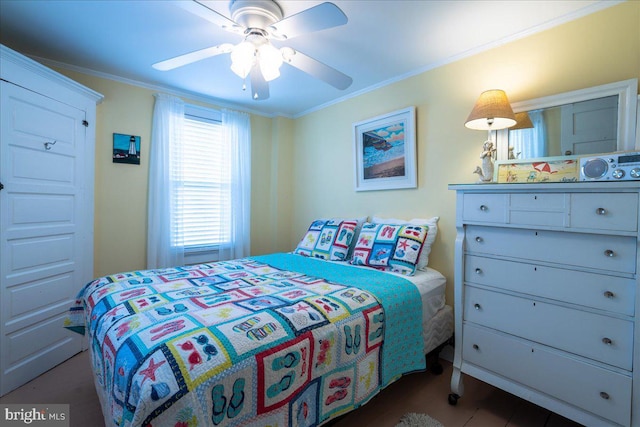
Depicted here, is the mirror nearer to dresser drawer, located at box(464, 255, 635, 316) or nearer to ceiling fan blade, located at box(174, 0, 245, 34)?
dresser drawer, located at box(464, 255, 635, 316)

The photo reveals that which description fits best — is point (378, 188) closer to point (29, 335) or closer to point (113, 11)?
point (113, 11)

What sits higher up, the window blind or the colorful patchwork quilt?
the window blind

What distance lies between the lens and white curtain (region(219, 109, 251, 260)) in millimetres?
3320

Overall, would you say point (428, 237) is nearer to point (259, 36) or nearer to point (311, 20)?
point (311, 20)

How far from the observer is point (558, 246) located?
1.39m

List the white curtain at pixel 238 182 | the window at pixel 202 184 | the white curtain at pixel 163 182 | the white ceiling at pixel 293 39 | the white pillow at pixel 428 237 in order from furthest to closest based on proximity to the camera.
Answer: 1. the white curtain at pixel 238 182
2. the window at pixel 202 184
3. the white curtain at pixel 163 182
4. the white pillow at pixel 428 237
5. the white ceiling at pixel 293 39

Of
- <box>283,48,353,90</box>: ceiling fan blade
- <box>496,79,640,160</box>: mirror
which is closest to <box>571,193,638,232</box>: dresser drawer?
<box>496,79,640,160</box>: mirror

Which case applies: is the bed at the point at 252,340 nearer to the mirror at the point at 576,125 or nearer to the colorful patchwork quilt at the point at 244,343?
the colorful patchwork quilt at the point at 244,343

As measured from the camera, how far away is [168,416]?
2.68ft

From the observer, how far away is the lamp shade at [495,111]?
5.83 ft

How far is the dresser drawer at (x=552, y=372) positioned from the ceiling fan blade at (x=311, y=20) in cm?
185

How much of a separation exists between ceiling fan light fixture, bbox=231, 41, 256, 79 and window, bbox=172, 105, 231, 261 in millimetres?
1697
